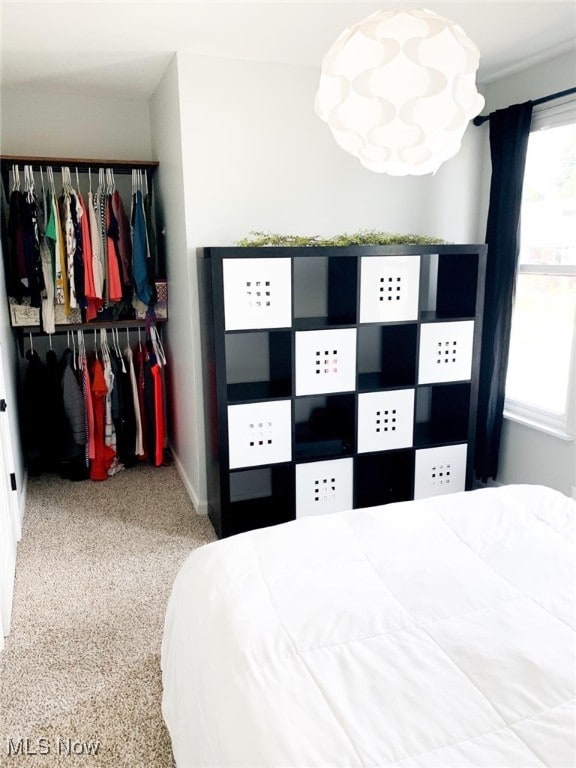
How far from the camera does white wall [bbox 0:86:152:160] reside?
3.46 m

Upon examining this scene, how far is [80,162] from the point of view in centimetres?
340

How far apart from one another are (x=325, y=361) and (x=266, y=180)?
40.7 inches

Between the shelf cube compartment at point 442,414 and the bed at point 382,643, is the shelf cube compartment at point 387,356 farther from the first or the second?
the bed at point 382,643

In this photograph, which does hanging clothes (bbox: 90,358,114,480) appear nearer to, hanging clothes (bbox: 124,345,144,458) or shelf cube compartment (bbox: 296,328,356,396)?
hanging clothes (bbox: 124,345,144,458)

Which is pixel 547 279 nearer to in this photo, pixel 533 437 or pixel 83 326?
pixel 533 437

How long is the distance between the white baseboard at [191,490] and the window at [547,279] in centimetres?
185

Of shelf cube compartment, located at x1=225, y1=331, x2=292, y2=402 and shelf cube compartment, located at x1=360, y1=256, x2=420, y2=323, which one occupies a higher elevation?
shelf cube compartment, located at x1=360, y1=256, x2=420, y2=323

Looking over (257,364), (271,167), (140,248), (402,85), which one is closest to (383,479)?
(257,364)

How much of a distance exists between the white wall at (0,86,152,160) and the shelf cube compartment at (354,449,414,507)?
2.49 m

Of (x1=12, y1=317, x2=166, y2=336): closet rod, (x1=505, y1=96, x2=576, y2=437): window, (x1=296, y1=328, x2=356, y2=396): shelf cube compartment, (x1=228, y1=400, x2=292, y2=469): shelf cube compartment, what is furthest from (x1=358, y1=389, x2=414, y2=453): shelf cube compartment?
(x1=12, y1=317, x2=166, y2=336): closet rod

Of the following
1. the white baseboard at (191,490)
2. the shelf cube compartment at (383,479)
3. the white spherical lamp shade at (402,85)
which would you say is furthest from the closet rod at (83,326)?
the white spherical lamp shade at (402,85)

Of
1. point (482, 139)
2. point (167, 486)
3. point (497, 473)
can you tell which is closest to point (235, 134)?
point (482, 139)

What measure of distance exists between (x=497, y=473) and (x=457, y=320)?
3.34ft

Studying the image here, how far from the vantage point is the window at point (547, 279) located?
9.37 ft
